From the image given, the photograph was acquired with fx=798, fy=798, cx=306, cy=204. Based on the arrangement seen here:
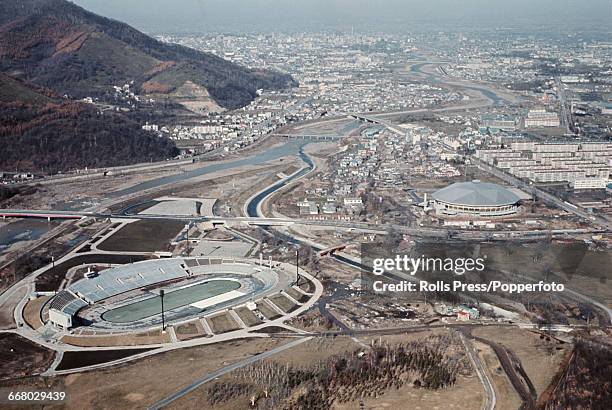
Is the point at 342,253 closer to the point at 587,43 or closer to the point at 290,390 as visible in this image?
the point at 290,390

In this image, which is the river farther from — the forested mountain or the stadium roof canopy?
the forested mountain

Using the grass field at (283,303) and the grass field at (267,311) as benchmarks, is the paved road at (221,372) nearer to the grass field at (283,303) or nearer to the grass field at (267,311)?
the grass field at (267,311)

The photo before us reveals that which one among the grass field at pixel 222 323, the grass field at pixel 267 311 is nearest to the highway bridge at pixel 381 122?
the grass field at pixel 267 311

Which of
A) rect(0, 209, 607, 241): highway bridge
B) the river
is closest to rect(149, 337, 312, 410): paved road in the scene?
rect(0, 209, 607, 241): highway bridge

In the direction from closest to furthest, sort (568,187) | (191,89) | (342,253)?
1. (342,253)
2. (568,187)
3. (191,89)

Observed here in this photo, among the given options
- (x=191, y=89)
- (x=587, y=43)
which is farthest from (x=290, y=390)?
(x=587, y=43)

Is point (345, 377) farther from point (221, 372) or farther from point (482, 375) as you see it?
point (482, 375)
